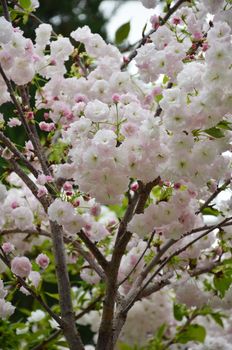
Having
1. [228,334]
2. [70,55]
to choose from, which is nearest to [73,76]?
[70,55]

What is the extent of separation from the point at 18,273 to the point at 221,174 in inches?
25.3

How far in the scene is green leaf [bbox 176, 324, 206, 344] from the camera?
2.57 metres

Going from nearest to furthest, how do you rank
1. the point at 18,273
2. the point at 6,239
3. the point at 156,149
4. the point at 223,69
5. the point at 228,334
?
the point at 223,69
the point at 156,149
the point at 18,273
the point at 6,239
the point at 228,334

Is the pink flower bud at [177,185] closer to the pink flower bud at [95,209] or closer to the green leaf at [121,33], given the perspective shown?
the pink flower bud at [95,209]

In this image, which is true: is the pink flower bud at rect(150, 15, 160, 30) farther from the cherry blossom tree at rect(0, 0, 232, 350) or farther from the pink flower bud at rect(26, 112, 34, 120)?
the pink flower bud at rect(26, 112, 34, 120)

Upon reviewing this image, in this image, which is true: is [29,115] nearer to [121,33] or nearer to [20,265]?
[20,265]

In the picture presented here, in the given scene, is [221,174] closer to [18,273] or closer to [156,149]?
[156,149]

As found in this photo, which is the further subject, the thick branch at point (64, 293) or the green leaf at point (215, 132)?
the thick branch at point (64, 293)

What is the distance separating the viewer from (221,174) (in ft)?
5.19

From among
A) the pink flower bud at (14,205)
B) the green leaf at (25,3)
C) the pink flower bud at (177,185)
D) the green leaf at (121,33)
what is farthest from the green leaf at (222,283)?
the green leaf at (25,3)

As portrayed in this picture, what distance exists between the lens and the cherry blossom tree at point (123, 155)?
4.74 feet

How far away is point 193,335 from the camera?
2.60m

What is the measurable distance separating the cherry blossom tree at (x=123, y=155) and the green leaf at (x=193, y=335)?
0.19m

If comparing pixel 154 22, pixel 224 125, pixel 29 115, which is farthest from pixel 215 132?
pixel 29 115
